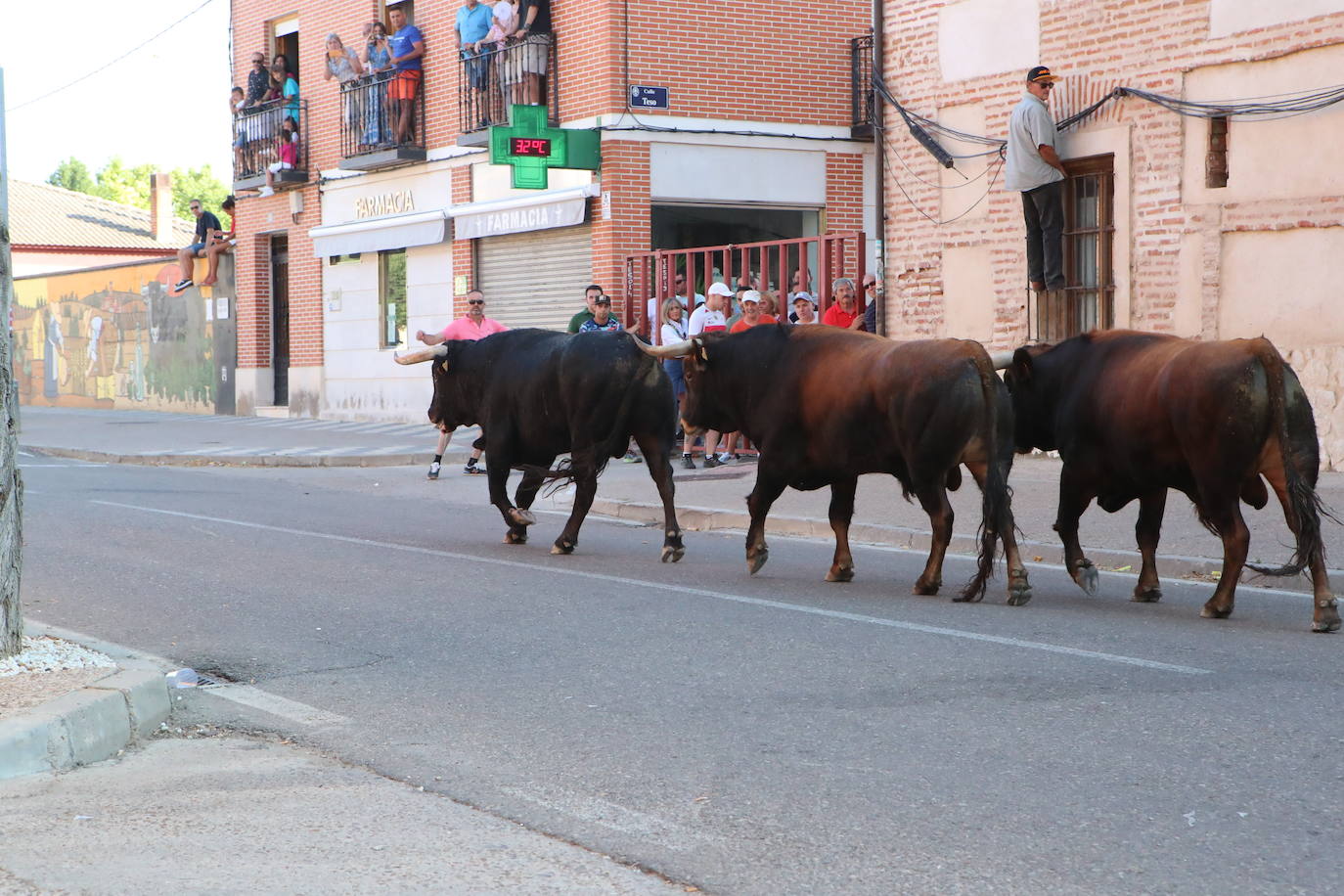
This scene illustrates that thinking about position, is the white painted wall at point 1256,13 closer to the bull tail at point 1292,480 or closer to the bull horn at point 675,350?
the bull horn at point 675,350

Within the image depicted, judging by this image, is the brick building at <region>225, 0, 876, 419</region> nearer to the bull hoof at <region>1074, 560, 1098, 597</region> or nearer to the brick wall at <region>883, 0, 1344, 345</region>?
the brick wall at <region>883, 0, 1344, 345</region>

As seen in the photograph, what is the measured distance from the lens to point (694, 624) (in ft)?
27.0

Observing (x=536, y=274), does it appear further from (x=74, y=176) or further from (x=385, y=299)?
(x=74, y=176)

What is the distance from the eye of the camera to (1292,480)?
25.7 feet

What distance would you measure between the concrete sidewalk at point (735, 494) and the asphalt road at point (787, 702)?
2.95ft

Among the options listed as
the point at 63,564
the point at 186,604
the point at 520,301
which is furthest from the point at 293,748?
the point at 520,301

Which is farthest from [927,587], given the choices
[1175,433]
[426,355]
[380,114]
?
[380,114]

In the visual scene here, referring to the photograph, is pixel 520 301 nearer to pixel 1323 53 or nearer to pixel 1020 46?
pixel 1020 46

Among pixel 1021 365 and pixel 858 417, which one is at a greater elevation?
pixel 1021 365

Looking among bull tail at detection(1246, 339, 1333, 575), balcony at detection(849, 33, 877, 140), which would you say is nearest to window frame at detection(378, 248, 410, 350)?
balcony at detection(849, 33, 877, 140)

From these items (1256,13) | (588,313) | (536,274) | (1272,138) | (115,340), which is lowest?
(115,340)

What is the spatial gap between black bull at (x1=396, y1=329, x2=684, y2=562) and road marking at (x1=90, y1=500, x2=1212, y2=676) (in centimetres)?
72

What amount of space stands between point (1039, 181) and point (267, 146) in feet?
62.3

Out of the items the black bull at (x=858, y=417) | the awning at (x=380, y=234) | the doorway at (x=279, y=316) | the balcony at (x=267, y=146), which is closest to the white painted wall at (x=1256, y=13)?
the black bull at (x=858, y=417)
